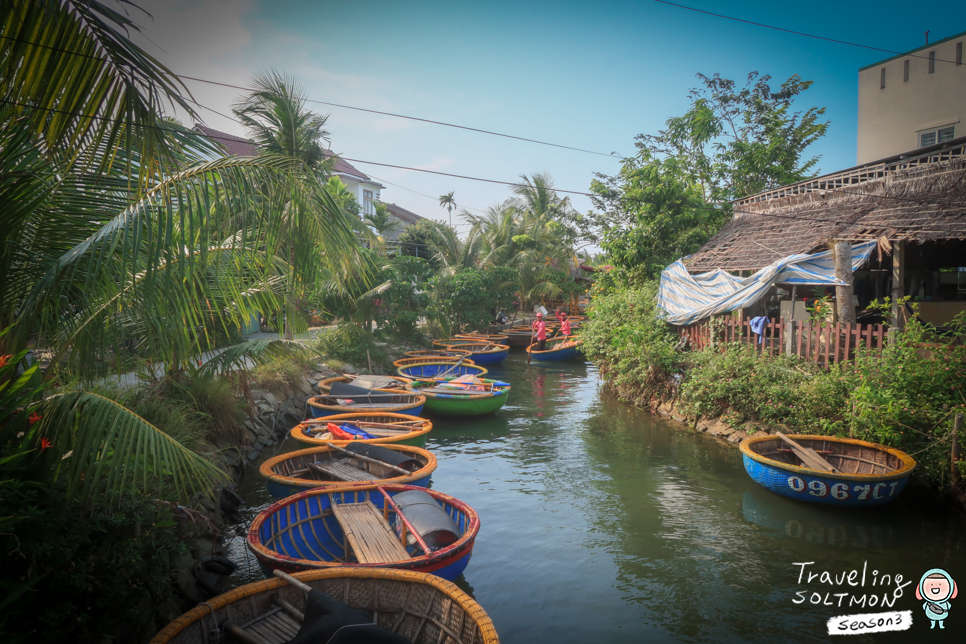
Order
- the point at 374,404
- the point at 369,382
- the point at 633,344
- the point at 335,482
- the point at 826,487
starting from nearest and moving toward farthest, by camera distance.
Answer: the point at 335,482
the point at 826,487
the point at 374,404
the point at 369,382
the point at 633,344

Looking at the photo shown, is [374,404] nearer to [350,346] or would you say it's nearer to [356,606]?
[350,346]

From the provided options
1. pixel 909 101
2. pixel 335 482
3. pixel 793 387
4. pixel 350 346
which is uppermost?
pixel 909 101

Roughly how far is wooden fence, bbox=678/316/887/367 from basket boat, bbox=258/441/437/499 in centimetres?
731

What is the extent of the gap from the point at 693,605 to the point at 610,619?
0.94 m

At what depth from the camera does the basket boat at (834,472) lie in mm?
7012

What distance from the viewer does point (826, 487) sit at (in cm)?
725

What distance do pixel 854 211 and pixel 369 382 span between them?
12.3 meters

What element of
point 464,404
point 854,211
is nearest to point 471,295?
point 464,404

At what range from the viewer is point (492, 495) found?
8.62m

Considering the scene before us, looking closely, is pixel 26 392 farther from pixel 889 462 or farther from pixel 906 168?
pixel 906 168

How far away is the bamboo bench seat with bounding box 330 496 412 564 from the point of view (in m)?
5.10

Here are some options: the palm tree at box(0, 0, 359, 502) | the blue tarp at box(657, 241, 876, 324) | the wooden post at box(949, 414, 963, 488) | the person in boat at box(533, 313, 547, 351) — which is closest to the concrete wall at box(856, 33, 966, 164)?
the blue tarp at box(657, 241, 876, 324)

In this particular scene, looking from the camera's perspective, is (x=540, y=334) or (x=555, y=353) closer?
(x=555, y=353)

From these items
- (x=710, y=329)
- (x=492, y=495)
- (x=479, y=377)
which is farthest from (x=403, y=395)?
(x=710, y=329)
